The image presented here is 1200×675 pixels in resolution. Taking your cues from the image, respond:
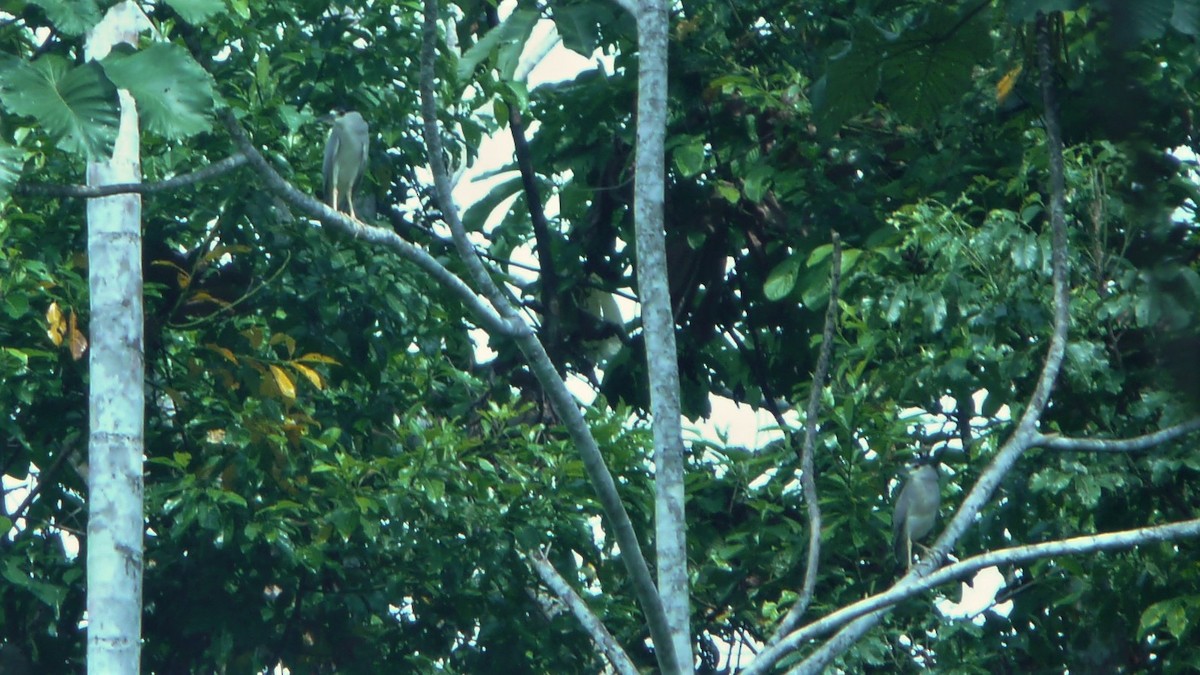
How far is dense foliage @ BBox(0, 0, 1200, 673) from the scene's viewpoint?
448cm

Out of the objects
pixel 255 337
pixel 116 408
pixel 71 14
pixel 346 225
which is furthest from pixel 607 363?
pixel 71 14

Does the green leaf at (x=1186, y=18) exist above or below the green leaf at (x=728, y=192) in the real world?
below

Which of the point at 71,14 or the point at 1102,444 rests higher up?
the point at 71,14

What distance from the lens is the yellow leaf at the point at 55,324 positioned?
518 centimetres

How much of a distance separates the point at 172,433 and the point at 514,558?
164 cm

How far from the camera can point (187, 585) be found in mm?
6008

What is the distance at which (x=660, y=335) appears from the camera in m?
3.69

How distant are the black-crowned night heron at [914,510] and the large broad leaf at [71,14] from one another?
153 inches

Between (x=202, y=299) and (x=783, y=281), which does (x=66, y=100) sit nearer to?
(x=202, y=299)

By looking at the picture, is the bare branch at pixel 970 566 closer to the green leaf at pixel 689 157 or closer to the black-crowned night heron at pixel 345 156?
the green leaf at pixel 689 157

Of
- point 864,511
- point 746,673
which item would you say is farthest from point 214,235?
point 746,673

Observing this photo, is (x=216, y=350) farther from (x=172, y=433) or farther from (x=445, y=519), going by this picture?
(x=445, y=519)

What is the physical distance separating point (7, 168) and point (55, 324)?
2.85m

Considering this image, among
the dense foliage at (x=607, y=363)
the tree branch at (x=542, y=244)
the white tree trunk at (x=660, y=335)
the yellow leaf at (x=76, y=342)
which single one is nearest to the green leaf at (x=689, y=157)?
the dense foliage at (x=607, y=363)
